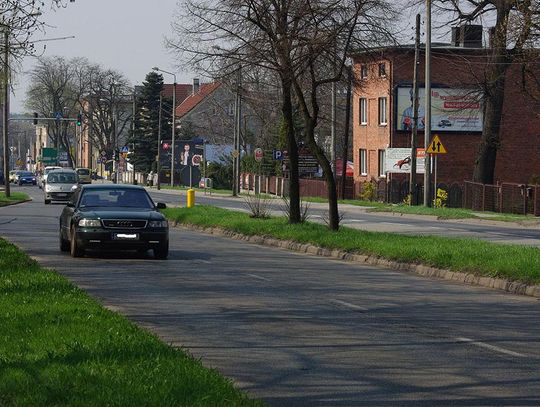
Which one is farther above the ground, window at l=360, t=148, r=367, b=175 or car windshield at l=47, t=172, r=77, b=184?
window at l=360, t=148, r=367, b=175

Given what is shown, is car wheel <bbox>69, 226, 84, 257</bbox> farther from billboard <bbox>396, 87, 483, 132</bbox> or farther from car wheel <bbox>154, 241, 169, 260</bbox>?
billboard <bbox>396, 87, 483, 132</bbox>

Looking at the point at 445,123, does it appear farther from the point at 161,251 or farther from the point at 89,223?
the point at 89,223

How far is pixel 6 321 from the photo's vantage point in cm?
1275

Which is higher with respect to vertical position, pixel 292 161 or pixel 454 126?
pixel 454 126

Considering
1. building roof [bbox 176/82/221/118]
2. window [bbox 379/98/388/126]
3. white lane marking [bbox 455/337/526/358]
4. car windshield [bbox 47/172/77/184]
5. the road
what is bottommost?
the road

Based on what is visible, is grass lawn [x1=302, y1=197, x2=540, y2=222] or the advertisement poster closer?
grass lawn [x1=302, y1=197, x2=540, y2=222]

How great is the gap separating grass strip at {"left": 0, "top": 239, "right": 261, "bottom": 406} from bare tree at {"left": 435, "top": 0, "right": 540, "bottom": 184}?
1727 cm

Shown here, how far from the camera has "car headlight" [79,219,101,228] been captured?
2431 cm

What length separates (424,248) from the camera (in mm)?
24812

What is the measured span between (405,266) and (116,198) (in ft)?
20.7

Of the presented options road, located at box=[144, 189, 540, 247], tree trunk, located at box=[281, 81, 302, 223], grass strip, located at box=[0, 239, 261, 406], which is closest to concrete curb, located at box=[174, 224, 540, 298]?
tree trunk, located at box=[281, 81, 302, 223]

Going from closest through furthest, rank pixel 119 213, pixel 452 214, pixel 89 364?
pixel 89 364
pixel 119 213
pixel 452 214

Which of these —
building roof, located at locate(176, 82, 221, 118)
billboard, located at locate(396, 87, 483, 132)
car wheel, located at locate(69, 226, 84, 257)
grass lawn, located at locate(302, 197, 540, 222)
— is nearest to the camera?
car wheel, located at locate(69, 226, 84, 257)

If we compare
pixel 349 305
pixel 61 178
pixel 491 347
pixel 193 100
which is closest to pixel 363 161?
pixel 61 178
